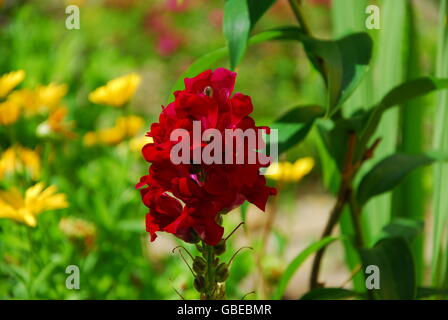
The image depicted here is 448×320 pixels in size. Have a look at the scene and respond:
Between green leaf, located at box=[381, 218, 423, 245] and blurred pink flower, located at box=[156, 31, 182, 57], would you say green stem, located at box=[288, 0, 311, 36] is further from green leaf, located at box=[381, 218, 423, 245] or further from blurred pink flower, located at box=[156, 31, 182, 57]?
blurred pink flower, located at box=[156, 31, 182, 57]

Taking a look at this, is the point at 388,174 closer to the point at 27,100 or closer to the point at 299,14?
the point at 299,14

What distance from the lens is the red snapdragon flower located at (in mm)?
669

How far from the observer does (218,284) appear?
0.76 m

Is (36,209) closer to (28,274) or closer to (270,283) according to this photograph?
(28,274)

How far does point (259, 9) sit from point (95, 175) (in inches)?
26.1

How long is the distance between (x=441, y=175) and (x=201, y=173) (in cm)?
60

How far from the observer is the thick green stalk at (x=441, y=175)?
1.12 m

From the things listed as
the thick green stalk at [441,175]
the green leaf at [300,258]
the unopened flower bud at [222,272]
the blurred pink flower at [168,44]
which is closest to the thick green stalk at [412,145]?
the thick green stalk at [441,175]

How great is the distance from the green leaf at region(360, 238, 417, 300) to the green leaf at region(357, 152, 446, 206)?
0.09 metres

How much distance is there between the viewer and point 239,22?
831 millimetres

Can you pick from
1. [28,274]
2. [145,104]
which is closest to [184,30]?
[145,104]

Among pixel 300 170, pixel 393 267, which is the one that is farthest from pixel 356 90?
pixel 393 267

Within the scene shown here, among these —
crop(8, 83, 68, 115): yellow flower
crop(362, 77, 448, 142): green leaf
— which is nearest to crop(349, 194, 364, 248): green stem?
crop(362, 77, 448, 142): green leaf

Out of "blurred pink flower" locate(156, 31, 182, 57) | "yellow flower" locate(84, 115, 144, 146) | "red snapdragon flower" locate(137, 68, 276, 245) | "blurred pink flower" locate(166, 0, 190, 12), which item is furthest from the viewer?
"blurred pink flower" locate(166, 0, 190, 12)
